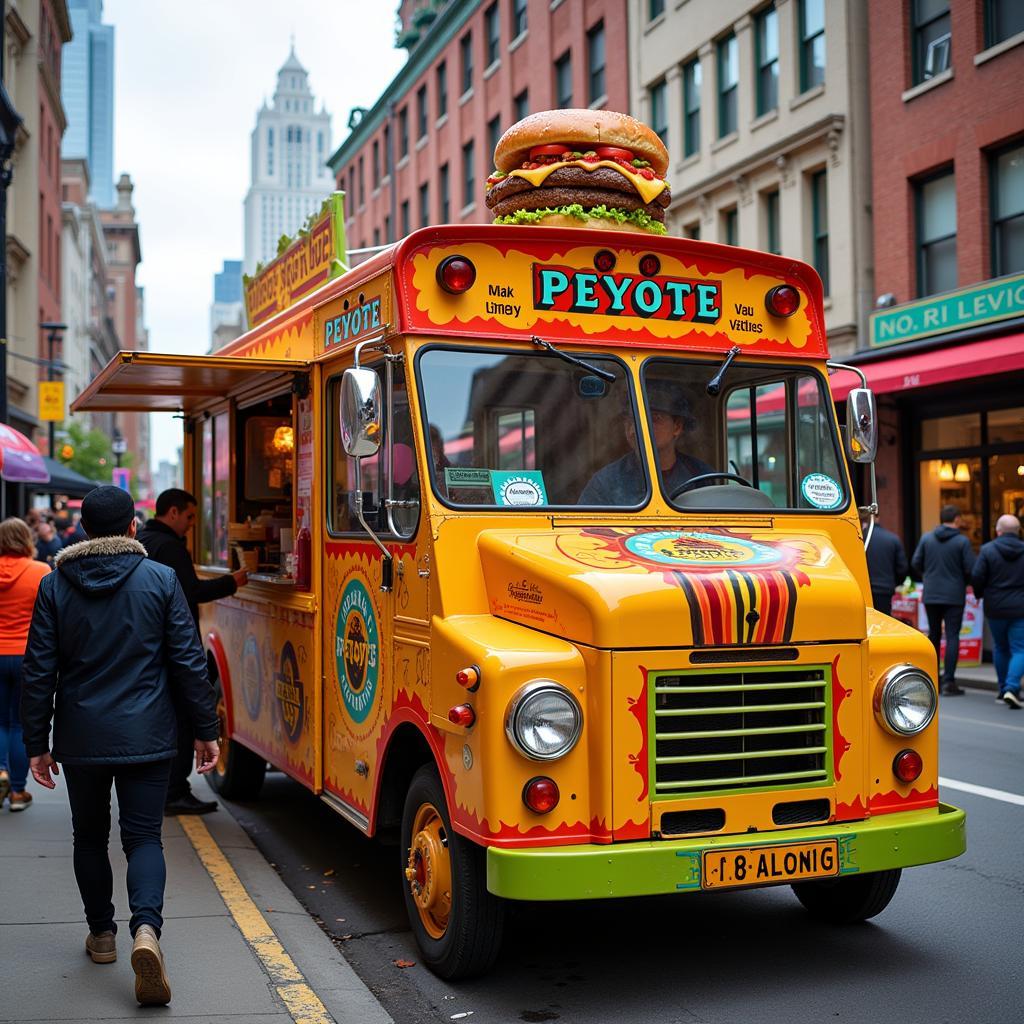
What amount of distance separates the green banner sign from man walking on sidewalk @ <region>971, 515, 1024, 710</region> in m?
4.99

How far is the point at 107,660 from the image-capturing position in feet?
15.6

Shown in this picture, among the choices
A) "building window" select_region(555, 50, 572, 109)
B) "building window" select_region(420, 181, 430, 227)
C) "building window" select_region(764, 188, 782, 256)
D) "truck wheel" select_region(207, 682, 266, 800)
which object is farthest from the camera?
"building window" select_region(420, 181, 430, 227)

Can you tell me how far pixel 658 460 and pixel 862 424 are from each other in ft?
3.59

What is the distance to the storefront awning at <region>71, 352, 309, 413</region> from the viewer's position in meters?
6.68

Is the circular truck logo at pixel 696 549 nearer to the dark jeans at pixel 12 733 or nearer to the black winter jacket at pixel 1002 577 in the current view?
the dark jeans at pixel 12 733

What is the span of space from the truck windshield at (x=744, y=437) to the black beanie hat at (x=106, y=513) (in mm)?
2191

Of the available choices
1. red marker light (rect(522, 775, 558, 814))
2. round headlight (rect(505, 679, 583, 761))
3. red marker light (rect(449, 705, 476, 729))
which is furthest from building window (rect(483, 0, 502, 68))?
red marker light (rect(522, 775, 558, 814))

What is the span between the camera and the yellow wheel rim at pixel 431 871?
4.98 metres

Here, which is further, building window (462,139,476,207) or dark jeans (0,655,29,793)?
building window (462,139,476,207)

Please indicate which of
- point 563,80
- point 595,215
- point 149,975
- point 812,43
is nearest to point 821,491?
point 595,215

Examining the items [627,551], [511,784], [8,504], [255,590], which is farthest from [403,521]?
[8,504]

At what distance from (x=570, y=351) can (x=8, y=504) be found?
2745 cm

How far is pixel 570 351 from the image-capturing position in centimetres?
550

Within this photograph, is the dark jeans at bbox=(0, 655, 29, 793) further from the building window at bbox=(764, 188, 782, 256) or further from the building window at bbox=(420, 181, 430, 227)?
the building window at bbox=(420, 181, 430, 227)
